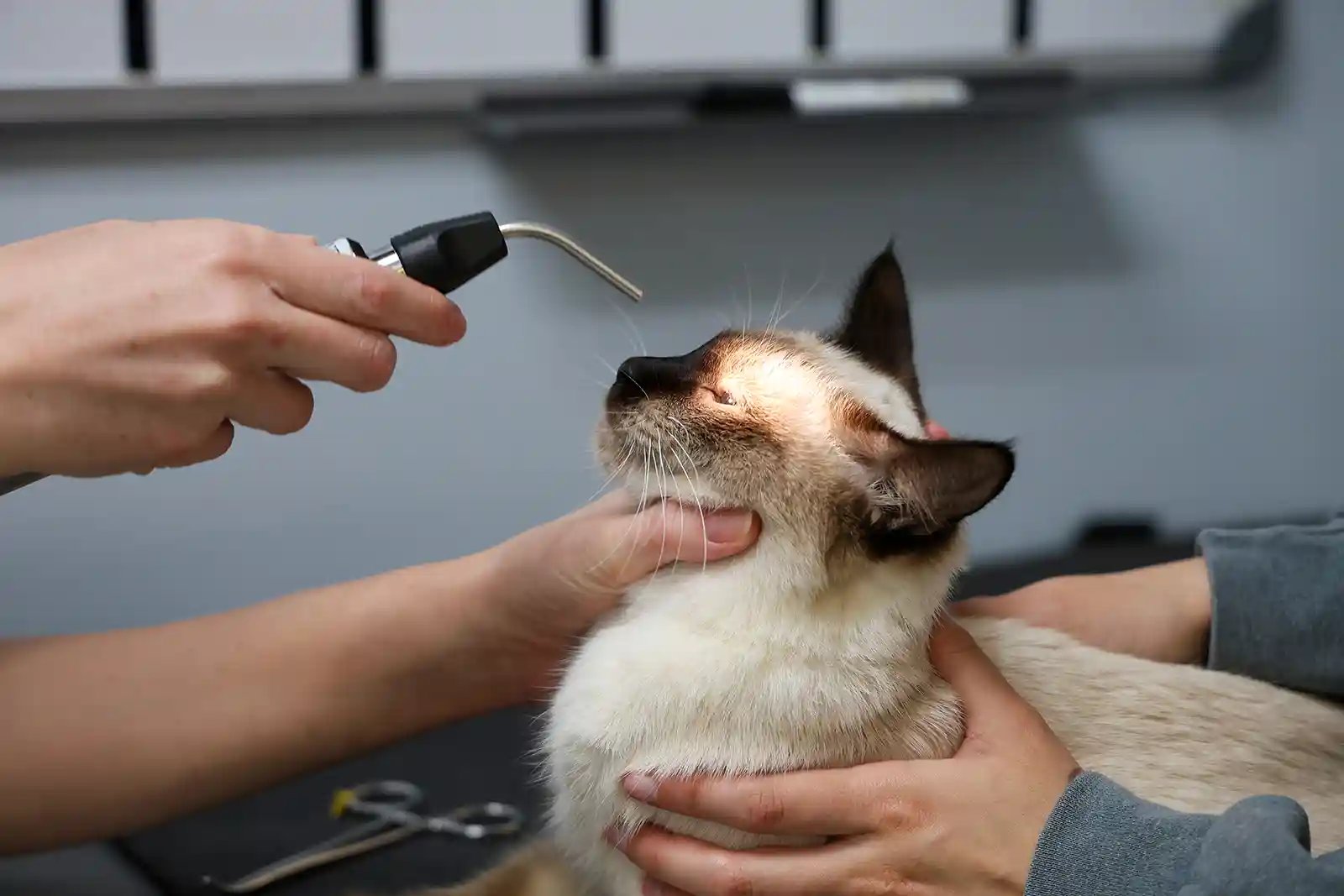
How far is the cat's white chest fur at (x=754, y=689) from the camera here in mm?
807

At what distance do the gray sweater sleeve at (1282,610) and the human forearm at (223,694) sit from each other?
62 centimetres

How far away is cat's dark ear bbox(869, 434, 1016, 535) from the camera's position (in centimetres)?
73

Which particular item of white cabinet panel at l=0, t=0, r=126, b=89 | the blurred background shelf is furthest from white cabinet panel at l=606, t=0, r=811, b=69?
white cabinet panel at l=0, t=0, r=126, b=89

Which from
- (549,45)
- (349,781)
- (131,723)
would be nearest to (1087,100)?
(549,45)

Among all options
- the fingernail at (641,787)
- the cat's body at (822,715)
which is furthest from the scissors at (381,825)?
the fingernail at (641,787)

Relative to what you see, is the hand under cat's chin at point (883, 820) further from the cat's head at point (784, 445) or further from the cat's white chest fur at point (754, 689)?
the cat's head at point (784, 445)

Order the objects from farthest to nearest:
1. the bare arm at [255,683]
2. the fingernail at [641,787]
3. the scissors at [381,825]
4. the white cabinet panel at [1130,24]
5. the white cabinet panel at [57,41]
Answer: the white cabinet panel at [1130,24]
the white cabinet panel at [57,41]
the scissors at [381,825]
the bare arm at [255,683]
the fingernail at [641,787]

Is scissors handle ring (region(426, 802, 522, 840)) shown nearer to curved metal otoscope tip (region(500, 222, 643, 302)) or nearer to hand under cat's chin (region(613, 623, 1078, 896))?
hand under cat's chin (region(613, 623, 1078, 896))

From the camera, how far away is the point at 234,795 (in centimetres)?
109

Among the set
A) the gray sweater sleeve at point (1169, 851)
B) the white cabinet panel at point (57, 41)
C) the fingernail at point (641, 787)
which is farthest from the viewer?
the white cabinet panel at point (57, 41)

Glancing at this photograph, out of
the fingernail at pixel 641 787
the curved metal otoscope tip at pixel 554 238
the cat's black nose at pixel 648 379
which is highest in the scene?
the curved metal otoscope tip at pixel 554 238

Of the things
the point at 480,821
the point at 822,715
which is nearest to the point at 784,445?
the point at 822,715

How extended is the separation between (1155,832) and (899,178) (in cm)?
114

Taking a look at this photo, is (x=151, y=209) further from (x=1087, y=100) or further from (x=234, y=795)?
(x=1087, y=100)
